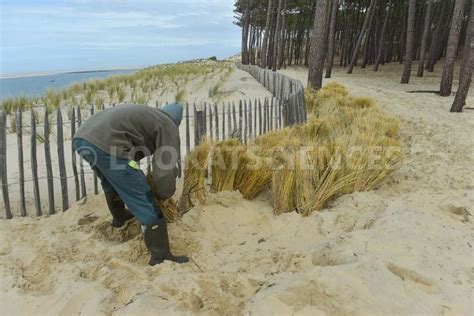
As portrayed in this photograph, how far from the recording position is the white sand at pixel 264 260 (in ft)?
7.20

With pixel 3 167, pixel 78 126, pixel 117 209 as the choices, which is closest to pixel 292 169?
pixel 117 209

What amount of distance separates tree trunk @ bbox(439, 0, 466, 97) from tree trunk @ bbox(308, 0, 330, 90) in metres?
3.23

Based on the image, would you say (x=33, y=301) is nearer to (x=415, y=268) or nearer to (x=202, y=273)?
(x=202, y=273)

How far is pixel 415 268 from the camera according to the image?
7.91ft

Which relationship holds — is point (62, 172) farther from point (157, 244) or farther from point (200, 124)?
point (200, 124)

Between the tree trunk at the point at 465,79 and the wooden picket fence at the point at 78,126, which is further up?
the tree trunk at the point at 465,79

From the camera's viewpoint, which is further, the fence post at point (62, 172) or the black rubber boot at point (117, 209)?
the fence post at point (62, 172)

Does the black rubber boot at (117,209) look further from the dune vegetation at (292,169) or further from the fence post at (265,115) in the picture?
the fence post at (265,115)

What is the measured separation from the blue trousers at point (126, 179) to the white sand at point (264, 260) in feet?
1.22

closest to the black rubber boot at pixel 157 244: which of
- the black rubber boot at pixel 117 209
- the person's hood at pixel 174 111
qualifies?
the black rubber boot at pixel 117 209

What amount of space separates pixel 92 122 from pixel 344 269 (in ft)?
6.13

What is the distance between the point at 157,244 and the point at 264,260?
75 centimetres

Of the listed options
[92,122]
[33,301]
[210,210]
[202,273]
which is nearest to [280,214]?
[210,210]

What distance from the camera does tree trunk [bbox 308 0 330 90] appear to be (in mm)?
10391
